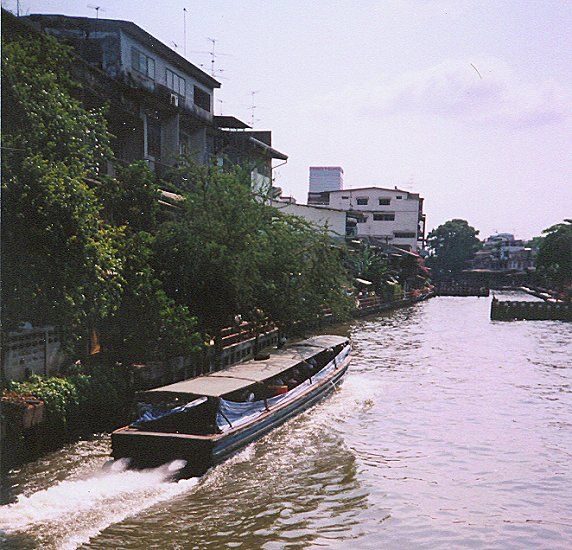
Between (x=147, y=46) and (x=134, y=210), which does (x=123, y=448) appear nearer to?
(x=134, y=210)

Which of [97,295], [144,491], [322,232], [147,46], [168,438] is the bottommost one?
[144,491]

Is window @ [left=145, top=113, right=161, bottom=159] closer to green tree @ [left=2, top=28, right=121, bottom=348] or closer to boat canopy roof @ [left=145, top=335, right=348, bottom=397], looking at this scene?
boat canopy roof @ [left=145, top=335, right=348, bottom=397]

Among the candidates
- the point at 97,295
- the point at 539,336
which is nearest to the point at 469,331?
the point at 539,336

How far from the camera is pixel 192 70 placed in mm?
33344

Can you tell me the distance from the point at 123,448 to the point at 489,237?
142 m

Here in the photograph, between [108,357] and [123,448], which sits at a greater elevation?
[108,357]

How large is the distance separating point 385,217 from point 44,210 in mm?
72544

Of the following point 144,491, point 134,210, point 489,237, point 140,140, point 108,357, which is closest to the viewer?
point 144,491

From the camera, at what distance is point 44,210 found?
1096 centimetres

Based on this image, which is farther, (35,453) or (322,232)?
(322,232)

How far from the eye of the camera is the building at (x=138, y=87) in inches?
990

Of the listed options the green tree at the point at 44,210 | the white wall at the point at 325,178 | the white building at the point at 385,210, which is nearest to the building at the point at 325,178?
the white wall at the point at 325,178

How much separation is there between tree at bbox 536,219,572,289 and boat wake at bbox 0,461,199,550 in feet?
192

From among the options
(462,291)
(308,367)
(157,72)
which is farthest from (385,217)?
(308,367)
